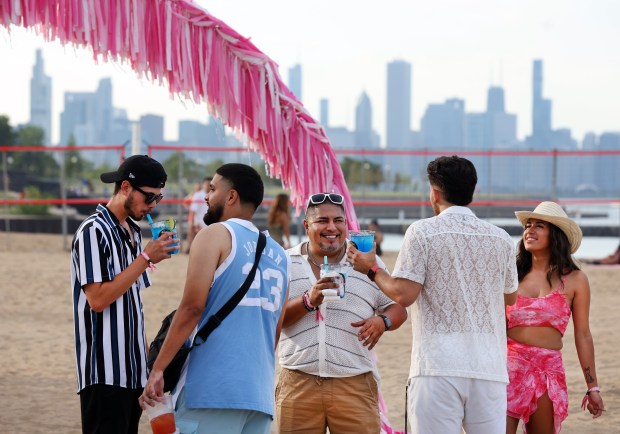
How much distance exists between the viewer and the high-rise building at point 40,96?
171 metres

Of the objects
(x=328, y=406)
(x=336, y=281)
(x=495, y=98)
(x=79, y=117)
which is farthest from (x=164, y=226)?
(x=495, y=98)

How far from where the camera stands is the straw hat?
4.54 meters

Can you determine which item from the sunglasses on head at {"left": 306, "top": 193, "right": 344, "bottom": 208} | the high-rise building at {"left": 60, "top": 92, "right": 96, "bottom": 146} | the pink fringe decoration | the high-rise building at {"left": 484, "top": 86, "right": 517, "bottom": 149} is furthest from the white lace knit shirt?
the high-rise building at {"left": 60, "top": 92, "right": 96, "bottom": 146}

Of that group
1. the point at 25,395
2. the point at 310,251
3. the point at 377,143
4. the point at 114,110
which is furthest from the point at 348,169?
the point at 114,110

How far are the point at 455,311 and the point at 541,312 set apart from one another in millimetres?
961

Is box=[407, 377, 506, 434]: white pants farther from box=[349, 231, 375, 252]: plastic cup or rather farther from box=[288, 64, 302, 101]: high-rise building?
box=[288, 64, 302, 101]: high-rise building

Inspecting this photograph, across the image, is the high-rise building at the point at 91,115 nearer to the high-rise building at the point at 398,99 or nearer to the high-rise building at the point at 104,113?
the high-rise building at the point at 104,113

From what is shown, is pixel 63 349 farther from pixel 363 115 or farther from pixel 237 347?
pixel 363 115

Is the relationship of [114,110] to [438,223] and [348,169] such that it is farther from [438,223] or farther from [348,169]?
[438,223]

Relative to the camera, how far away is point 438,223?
3635mm

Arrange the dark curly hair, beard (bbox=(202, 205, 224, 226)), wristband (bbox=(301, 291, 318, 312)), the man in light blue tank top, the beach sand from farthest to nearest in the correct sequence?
the beach sand, wristband (bbox=(301, 291, 318, 312)), the dark curly hair, beard (bbox=(202, 205, 224, 226)), the man in light blue tank top

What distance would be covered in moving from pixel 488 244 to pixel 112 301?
4.53 feet

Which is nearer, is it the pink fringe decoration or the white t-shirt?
the pink fringe decoration

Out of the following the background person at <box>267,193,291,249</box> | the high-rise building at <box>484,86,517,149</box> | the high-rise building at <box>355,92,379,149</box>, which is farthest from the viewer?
the high-rise building at <box>355,92,379,149</box>
